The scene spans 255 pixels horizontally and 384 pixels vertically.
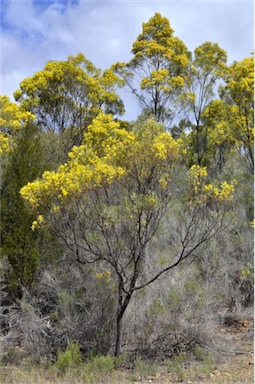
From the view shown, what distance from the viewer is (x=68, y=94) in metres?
17.2

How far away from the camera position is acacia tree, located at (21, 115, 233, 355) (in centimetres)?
626

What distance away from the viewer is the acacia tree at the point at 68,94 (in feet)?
55.6

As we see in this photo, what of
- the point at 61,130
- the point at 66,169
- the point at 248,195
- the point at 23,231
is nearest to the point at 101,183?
the point at 66,169

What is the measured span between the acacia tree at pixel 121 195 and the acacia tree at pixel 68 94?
10.4 metres

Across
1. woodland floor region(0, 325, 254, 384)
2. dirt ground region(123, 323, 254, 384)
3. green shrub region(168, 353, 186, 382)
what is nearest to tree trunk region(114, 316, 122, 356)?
woodland floor region(0, 325, 254, 384)

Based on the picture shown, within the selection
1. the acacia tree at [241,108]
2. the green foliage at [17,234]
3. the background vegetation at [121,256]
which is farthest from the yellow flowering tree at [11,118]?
the acacia tree at [241,108]

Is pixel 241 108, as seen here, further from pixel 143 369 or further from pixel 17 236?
pixel 143 369

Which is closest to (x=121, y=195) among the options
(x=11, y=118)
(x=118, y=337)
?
(x=118, y=337)

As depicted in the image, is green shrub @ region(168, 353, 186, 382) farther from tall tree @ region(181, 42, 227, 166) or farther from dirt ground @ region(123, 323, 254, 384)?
tall tree @ region(181, 42, 227, 166)

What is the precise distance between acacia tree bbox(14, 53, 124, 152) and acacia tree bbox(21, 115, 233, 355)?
10.4m

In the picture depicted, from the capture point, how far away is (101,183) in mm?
6293

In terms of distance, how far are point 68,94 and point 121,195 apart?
11.4 m

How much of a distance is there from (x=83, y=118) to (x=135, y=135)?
10961mm

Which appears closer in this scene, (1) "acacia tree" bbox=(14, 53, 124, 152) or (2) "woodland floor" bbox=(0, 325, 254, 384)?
(2) "woodland floor" bbox=(0, 325, 254, 384)
